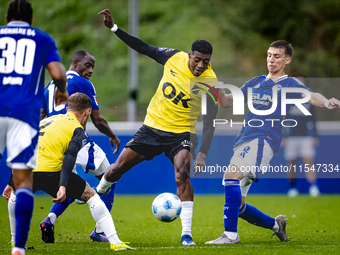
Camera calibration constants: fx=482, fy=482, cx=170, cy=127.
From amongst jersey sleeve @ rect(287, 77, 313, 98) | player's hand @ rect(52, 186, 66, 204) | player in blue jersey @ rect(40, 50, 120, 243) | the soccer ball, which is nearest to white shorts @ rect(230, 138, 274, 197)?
jersey sleeve @ rect(287, 77, 313, 98)

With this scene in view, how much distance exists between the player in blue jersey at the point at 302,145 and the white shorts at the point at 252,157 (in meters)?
5.28

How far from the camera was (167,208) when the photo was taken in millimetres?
5078

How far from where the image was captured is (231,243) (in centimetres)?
510

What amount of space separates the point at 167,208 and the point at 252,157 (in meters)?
1.07

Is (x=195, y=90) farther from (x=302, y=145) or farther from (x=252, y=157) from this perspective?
(x=302, y=145)

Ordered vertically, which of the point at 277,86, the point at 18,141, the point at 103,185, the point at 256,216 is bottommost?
the point at 256,216

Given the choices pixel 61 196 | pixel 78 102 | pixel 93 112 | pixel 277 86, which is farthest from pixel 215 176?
pixel 61 196

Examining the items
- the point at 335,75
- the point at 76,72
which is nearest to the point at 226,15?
the point at 335,75

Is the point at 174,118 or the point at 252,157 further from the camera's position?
the point at 174,118

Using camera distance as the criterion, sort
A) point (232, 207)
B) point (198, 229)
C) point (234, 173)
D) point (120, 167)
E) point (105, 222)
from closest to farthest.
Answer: point (105, 222)
point (232, 207)
point (234, 173)
point (120, 167)
point (198, 229)

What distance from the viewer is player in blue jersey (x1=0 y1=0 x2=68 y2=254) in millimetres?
3818

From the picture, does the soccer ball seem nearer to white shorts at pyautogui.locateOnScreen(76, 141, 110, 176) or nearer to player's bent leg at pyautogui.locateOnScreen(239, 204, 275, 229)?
player's bent leg at pyautogui.locateOnScreen(239, 204, 275, 229)

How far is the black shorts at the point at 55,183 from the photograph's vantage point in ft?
15.1

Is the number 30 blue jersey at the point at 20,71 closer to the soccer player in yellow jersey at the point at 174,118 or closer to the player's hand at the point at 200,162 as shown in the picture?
the soccer player in yellow jersey at the point at 174,118
